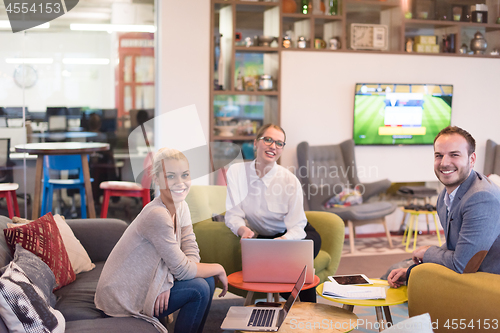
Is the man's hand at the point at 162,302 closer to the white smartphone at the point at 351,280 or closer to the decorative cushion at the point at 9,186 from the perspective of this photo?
the white smartphone at the point at 351,280

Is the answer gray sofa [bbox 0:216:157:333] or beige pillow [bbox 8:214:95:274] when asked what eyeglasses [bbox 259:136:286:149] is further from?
beige pillow [bbox 8:214:95:274]

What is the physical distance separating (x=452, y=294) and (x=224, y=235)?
1.37 m

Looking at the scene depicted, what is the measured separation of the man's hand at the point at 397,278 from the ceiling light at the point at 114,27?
368 centimetres

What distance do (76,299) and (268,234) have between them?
1168 mm

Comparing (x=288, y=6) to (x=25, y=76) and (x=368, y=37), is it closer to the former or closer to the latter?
(x=368, y=37)

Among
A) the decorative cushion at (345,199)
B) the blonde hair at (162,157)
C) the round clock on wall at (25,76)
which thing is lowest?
the decorative cushion at (345,199)

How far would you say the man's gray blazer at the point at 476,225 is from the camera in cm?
200

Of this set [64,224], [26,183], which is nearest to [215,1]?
[26,183]

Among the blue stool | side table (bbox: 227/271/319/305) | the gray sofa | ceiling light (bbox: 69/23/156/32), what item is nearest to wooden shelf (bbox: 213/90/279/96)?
ceiling light (bbox: 69/23/156/32)

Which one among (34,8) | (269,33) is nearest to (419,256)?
(269,33)

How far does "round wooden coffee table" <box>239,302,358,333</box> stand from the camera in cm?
190

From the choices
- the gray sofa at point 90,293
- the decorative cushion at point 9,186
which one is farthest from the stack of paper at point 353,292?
the decorative cushion at point 9,186

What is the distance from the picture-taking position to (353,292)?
2.13m

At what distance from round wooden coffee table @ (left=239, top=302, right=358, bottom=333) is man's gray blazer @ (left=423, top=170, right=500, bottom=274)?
501 millimetres
